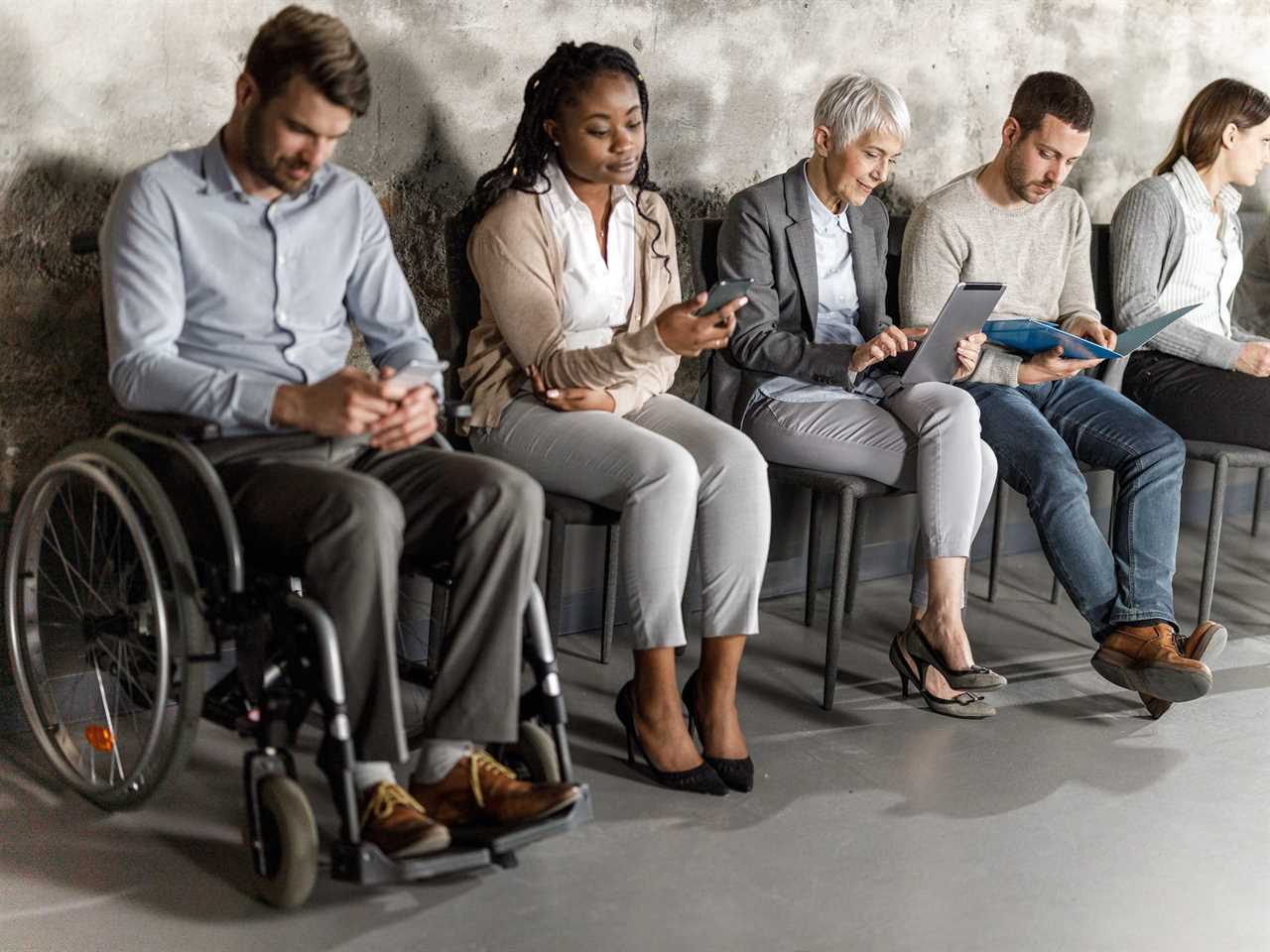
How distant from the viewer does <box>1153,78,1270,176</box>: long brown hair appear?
356 cm

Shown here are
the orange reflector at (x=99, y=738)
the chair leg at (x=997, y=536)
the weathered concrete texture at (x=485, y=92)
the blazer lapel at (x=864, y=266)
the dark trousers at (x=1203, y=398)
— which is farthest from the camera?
the chair leg at (x=997, y=536)

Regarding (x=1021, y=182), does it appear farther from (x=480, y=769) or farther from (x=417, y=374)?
(x=480, y=769)

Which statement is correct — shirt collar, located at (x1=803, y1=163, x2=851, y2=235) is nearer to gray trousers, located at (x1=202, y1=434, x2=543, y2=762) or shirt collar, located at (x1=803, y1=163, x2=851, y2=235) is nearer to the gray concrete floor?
the gray concrete floor

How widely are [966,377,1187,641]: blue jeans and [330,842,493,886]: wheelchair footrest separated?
1.48 m

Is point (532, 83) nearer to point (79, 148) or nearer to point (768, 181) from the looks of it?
point (768, 181)

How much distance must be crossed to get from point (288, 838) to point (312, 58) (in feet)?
3.55

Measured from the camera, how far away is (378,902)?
2.13 metres

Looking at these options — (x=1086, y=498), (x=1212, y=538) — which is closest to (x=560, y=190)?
(x=1086, y=498)

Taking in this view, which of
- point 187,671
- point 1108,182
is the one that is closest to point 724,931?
point 187,671

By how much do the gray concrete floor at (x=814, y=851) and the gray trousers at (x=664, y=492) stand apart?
1.03 ft

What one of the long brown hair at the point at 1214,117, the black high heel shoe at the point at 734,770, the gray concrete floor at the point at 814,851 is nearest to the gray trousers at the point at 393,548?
the gray concrete floor at the point at 814,851

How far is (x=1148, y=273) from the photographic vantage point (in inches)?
138

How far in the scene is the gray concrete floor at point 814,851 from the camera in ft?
6.84

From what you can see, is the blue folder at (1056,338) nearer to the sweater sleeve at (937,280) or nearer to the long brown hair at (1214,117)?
the sweater sleeve at (937,280)
